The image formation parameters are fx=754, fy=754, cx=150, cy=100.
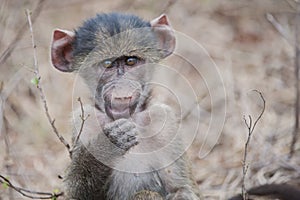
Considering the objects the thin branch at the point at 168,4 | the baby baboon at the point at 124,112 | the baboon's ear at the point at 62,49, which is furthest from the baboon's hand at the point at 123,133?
the thin branch at the point at 168,4

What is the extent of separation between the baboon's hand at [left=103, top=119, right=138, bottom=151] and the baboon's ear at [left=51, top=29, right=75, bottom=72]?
0.87m

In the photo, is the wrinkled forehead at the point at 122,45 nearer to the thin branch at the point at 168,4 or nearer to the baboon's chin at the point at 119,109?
the baboon's chin at the point at 119,109

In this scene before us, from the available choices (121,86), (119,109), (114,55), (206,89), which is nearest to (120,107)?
(119,109)

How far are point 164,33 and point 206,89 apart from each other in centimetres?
321

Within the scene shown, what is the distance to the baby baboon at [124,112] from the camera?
5.07 metres

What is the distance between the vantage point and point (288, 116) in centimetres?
805

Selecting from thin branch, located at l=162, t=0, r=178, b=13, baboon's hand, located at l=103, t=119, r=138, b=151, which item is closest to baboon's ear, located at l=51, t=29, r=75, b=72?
baboon's hand, located at l=103, t=119, r=138, b=151

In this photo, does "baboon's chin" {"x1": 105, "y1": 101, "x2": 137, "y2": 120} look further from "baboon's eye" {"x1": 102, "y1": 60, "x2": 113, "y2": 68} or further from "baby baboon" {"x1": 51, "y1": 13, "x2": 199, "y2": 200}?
"baboon's eye" {"x1": 102, "y1": 60, "x2": 113, "y2": 68}

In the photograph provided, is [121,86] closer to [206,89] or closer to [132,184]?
[132,184]

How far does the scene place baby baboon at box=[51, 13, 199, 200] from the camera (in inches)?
200

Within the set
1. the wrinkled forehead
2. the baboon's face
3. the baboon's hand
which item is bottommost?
the baboon's hand

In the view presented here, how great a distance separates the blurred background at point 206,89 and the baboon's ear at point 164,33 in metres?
0.87

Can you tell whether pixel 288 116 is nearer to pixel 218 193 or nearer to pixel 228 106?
pixel 228 106

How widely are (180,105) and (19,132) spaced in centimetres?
192
